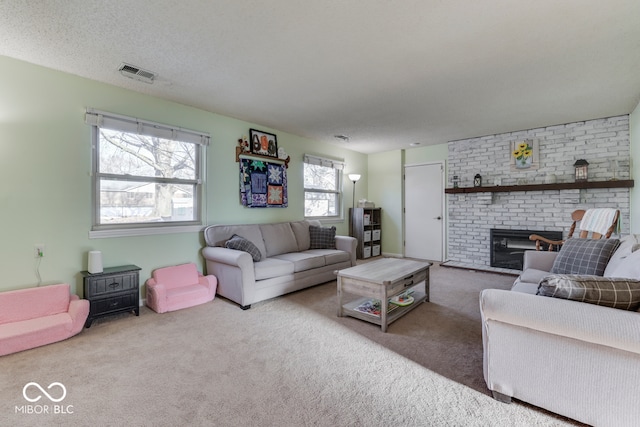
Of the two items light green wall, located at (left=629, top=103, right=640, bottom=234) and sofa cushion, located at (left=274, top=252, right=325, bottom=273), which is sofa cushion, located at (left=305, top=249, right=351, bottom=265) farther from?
light green wall, located at (left=629, top=103, right=640, bottom=234)

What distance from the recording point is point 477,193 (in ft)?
17.2

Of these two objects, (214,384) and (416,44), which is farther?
(416,44)

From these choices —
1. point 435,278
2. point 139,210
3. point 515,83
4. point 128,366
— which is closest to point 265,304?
point 128,366

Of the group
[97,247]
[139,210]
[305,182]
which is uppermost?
[305,182]

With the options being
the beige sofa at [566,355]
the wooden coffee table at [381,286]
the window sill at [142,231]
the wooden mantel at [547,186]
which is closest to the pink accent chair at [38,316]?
the window sill at [142,231]

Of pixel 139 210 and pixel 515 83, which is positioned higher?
pixel 515 83

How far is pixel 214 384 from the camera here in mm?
1769

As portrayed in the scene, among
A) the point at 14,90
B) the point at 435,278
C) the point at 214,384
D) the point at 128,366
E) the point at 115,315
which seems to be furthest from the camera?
the point at 435,278

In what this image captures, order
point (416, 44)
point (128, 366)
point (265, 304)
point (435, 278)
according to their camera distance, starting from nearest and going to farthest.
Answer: point (128, 366) < point (416, 44) < point (265, 304) < point (435, 278)

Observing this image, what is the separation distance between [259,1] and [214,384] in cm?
242

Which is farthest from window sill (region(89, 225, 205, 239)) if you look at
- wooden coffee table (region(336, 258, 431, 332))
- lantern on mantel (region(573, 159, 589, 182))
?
lantern on mantel (region(573, 159, 589, 182))

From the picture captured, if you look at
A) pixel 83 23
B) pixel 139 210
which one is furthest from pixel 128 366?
pixel 83 23

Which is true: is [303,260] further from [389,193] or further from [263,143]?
[389,193]

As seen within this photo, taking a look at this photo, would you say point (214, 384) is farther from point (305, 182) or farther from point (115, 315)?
point (305, 182)
